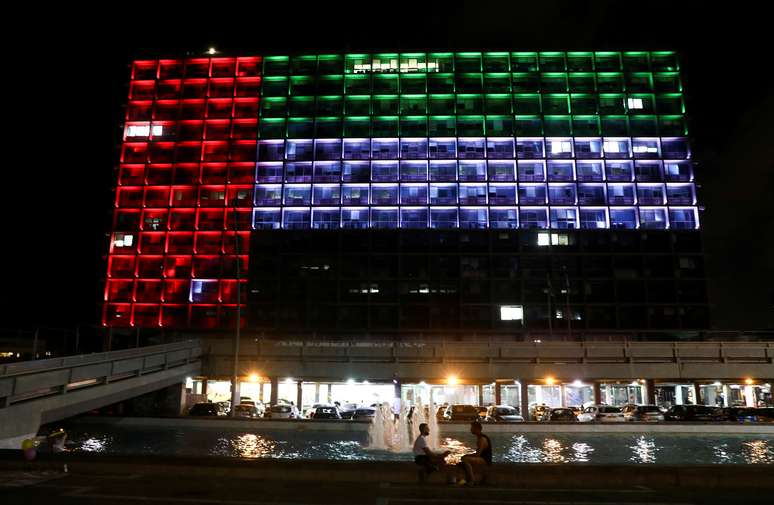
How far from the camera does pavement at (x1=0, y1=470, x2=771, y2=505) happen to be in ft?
40.0

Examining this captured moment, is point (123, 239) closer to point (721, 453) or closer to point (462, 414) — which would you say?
point (462, 414)

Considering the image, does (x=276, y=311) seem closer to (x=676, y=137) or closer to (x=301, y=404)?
A: (x=301, y=404)

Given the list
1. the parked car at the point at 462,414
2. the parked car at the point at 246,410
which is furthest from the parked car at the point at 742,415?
the parked car at the point at 246,410

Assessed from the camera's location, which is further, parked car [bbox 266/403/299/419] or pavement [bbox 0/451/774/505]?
parked car [bbox 266/403/299/419]

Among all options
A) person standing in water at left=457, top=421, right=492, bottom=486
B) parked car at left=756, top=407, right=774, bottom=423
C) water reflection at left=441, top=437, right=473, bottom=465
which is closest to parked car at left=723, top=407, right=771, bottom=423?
parked car at left=756, top=407, right=774, bottom=423

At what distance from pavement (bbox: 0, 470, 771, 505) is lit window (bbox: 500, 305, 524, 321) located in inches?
2569

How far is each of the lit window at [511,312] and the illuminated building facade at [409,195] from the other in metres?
0.14

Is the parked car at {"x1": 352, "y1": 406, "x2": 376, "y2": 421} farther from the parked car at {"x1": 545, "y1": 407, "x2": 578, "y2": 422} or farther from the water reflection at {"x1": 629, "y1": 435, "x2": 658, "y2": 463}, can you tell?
the water reflection at {"x1": 629, "y1": 435, "x2": 658, "y2": 463}

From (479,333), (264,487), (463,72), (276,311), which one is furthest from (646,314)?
(264,487)

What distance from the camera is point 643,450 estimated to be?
27.3m

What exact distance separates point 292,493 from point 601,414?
107 feet

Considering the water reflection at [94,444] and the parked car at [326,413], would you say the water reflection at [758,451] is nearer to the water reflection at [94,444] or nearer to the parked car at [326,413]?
the parked car at [326,413]

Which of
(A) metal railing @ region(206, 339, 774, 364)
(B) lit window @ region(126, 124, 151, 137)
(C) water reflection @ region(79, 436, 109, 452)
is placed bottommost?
(C) water reflection @ region(79, 436, 109, 452)

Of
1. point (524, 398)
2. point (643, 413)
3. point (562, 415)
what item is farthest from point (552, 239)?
point (562, 415)
